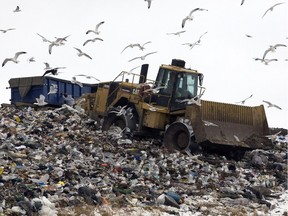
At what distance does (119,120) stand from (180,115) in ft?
6.31

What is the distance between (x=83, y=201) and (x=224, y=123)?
5473 mm

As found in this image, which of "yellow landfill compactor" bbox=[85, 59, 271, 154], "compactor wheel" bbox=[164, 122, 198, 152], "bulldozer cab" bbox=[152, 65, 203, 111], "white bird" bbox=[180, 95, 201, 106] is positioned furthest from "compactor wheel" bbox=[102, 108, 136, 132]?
"white bird" bbox=[180, 95, 201, 106]

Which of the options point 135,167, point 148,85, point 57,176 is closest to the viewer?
point 57,176

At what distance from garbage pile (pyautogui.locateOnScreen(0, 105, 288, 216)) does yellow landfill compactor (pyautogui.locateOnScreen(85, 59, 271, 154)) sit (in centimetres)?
35

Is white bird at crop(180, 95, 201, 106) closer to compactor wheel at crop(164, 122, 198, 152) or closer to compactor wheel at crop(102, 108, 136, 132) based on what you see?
compactor wheel at crop(164, 122, 198, 152)

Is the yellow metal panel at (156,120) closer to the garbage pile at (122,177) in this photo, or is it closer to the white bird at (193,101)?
the garbage pile at (122,177)

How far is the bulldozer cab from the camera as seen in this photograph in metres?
13.4

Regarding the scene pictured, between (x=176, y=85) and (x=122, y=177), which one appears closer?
(x=122, y=177)

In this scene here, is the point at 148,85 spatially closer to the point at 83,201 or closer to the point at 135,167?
the point at 135,167

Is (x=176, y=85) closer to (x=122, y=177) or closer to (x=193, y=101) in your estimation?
(x=193, y=101)

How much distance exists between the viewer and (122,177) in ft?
32.4

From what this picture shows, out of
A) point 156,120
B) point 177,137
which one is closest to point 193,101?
point 177,137

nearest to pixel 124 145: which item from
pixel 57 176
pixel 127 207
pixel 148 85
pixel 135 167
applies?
pixel 148 85

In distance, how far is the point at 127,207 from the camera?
316 inches
